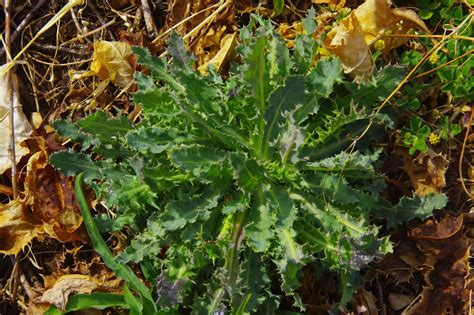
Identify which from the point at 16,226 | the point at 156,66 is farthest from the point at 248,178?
the point at 16,226

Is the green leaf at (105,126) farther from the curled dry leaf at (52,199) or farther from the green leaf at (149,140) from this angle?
the curled dry leaf at (52,199)

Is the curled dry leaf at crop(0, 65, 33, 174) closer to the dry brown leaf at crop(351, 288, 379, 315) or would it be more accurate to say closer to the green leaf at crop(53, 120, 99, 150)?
the green leaf at crop(53, 120, 99, 150)

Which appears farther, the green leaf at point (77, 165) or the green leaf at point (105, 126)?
the green leaf at point (77, 165)

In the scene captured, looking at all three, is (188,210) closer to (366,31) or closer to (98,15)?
(366,31)

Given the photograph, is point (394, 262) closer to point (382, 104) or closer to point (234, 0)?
A: point (382, 104)

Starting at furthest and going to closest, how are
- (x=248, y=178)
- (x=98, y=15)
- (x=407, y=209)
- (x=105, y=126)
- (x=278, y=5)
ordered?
1. (x=98, y=15)
2. (x=278, y=5)
3. (x=105, y=126)
4. (x=407, y=209)
5. (x=248, y=178)

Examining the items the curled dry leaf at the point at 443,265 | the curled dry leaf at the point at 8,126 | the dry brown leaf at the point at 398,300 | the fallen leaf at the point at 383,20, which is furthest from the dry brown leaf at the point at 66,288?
the fallen leaf at the point at 383,20
